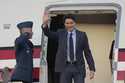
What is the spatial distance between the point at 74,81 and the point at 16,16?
162cm

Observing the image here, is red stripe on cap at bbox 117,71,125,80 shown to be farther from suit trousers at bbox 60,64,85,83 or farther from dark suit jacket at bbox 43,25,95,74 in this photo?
suit trousers at bbox 60,64,85,83

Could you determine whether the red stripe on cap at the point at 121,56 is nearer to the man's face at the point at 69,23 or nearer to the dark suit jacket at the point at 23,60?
the man's face at the point at 69,23

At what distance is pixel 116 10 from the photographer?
920 cm

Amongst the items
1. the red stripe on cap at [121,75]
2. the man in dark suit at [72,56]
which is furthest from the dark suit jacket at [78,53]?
the red stripe on cap at [121,75]

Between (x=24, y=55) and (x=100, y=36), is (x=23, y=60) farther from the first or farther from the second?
(x=100, y=36)

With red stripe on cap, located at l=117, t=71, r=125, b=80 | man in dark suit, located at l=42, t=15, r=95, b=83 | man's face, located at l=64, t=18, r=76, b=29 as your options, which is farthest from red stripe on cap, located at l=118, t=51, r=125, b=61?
man's face, located at l=64, t=18, r=76, b=29

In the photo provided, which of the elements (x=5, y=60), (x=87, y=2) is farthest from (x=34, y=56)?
(x=87, y=2)

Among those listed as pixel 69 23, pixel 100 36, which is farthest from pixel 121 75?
pixel 100 36

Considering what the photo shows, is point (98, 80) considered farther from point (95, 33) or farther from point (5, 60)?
point (5, 60)

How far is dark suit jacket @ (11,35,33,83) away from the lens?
925 centimetres

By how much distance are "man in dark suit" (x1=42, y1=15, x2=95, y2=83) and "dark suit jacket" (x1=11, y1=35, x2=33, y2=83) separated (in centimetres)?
59

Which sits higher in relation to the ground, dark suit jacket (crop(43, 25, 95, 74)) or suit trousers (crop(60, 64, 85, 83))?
dark suit jacket (crop(43, 25, 95, 74))

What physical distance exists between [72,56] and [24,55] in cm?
99

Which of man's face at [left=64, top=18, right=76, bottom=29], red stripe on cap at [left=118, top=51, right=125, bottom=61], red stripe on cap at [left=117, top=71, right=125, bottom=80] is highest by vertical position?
man's face at [left=64, top=18, right=76, bottom=29]
